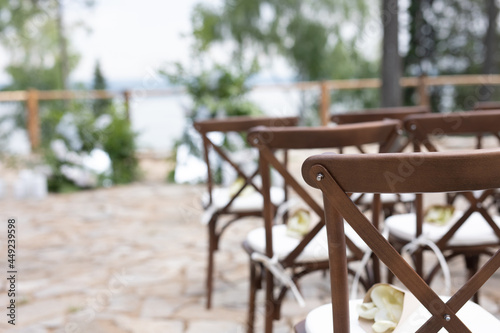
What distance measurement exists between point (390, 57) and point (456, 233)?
11.4 feet

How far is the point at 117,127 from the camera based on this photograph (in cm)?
646

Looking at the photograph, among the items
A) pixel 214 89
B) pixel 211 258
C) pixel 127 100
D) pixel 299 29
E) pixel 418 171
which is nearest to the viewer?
pixel 418 171

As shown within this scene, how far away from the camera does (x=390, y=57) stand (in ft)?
16.8

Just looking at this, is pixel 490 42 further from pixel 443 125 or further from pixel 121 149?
pixel 443 125

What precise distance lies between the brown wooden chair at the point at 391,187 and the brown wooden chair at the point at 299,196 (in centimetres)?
53

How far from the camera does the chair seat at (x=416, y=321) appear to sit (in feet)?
3.79

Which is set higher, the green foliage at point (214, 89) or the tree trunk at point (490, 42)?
the tree trunk at point (490, 42)

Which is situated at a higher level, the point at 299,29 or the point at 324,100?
the point at 299,29

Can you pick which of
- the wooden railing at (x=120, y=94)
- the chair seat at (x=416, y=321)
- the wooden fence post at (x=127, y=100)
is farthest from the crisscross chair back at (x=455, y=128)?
the wooden fence post at (x=127, y=100)

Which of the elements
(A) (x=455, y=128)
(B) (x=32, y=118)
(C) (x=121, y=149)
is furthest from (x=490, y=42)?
(A) (x=455, y=128)

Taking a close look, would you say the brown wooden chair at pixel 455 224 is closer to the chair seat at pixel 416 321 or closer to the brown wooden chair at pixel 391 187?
the chair seat at pixel 416 321

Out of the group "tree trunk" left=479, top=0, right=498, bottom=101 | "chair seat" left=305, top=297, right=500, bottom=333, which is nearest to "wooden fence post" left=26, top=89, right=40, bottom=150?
"chair seat" left=305, top=297, right=500, bottom=333

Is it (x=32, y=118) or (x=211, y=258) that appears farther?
(x=32, y=118)

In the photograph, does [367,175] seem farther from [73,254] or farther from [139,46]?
[139,46]
